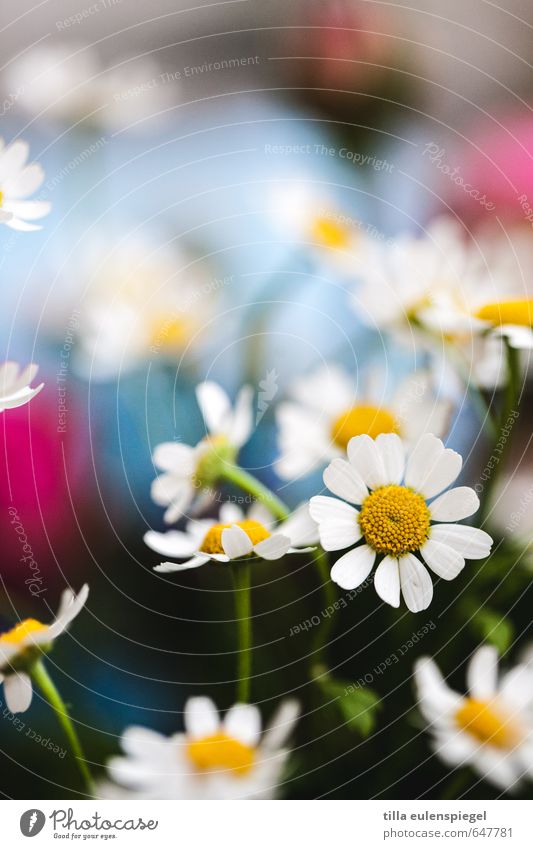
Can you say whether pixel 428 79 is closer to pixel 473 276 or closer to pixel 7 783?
pixel 473 276

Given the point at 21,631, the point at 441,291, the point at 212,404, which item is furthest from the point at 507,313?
the point at 21,631

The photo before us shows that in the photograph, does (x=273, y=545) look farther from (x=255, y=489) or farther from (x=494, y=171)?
(x=494, y=171)

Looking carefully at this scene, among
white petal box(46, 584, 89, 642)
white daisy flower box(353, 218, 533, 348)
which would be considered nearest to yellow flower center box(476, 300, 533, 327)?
white daisy flower box(353, 218, 533, 348)

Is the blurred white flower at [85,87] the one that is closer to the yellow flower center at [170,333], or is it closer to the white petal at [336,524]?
the yellow flower center at [170,333]

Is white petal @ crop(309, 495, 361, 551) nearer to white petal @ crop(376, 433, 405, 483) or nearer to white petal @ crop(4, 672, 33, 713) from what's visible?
white petal @ crop(376, 433, 405, 483)
